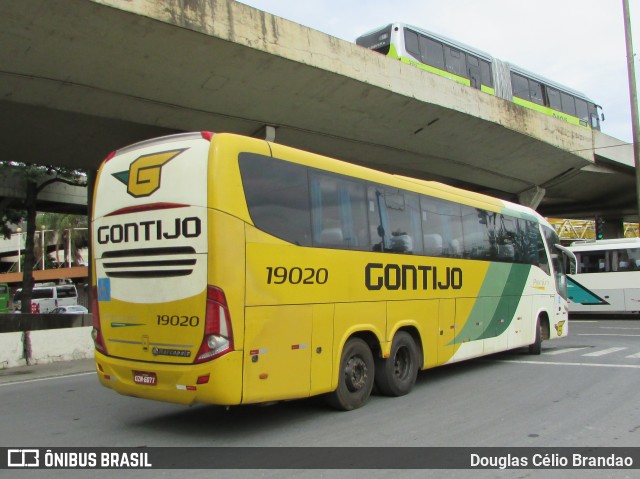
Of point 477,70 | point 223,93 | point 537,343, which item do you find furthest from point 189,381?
point 477,70

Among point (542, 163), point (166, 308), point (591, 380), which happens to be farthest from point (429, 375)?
point (542, 163)

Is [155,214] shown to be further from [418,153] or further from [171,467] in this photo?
[418,153]

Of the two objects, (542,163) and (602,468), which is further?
(542,163)

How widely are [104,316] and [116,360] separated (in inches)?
21.4

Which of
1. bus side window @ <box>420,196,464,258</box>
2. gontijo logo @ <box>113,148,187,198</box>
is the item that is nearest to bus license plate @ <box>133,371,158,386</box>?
gontijo logo @ <box>113,148,187,198</box>

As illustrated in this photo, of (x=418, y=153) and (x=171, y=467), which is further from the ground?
(x=418, y=153)

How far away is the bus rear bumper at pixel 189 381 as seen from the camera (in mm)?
5492

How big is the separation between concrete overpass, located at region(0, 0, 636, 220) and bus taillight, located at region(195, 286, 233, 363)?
358 inches

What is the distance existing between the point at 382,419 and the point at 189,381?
97.7 inches

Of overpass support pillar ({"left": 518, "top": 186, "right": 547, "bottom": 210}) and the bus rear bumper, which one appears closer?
the bus rear bumper

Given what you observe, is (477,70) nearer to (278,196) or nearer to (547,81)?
(547,81)

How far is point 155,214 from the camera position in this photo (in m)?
5.96

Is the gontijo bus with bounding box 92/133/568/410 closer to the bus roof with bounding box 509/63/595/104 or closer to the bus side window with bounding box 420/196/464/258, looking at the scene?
the bus side window with bounding box 420/196/464/258

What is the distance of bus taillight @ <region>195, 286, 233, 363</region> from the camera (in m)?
5.51
